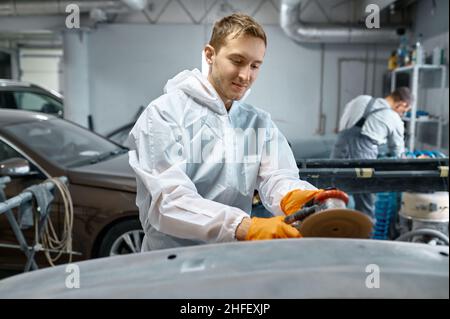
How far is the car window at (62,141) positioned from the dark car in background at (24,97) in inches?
38.2

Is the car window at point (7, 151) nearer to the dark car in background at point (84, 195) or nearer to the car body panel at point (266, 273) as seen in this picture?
the dark car in background at point (84, 195)

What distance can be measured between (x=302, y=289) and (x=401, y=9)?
247 inches

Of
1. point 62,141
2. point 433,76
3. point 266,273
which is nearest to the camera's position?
point 266,273

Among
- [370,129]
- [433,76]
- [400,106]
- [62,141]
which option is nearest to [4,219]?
Answer: [62,141]

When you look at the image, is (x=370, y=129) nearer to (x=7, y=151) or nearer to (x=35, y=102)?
(x=7, y=151)

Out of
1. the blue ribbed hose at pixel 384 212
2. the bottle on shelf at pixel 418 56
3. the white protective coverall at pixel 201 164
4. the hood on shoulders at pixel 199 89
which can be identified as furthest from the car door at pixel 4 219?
the bottle on shelf at pixel 418 56

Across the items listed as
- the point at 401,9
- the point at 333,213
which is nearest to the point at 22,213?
the point at 333,213

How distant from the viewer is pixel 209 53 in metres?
1.16

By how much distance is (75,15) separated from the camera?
3.95 feet

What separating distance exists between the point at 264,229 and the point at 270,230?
2 cm

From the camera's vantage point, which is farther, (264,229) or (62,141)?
(62,141)

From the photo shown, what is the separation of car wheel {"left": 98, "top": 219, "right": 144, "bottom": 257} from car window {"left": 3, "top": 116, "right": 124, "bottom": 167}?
51 cm

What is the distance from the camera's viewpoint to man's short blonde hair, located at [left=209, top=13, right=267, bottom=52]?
43.1 inches
